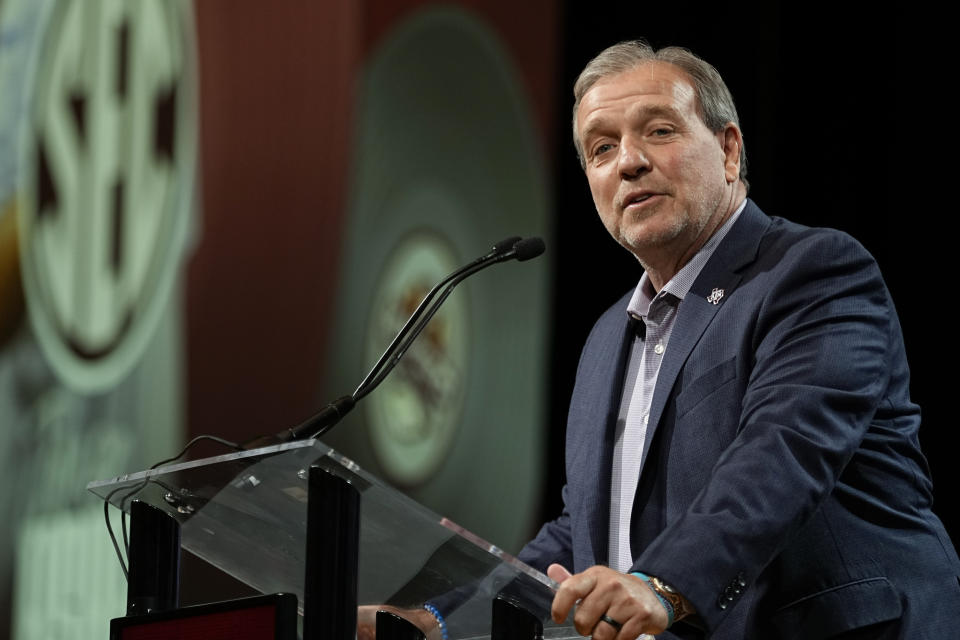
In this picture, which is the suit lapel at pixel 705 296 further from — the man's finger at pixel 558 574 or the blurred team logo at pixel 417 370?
the blurred team logo at pixel 417 370

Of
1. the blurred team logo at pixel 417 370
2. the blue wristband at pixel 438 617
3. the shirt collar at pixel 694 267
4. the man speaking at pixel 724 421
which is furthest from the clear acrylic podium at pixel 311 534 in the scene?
the blurred team logo at pixel 417 370

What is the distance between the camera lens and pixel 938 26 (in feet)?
15.4

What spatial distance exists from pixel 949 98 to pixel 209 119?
8.86 feet

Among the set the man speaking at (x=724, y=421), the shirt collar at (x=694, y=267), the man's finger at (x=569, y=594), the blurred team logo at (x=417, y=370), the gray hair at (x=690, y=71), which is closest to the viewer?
the man's finger at (x=569, y=594)

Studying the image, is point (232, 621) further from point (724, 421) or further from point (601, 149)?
point (601, 149)

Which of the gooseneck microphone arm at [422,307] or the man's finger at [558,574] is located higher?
the gooseneck microphone arm at [422,307]

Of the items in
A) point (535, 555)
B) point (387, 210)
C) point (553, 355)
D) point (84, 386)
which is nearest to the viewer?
point (535, 555)

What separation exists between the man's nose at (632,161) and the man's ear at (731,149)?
191 mm

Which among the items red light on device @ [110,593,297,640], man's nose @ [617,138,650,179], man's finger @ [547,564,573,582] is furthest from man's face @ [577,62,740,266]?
red light on device @ [110,593,297,640]

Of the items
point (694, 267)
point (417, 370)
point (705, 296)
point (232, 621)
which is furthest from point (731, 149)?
point (417, 370)

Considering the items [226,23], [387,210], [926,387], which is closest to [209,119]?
[226,23]

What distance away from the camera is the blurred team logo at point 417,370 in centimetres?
383

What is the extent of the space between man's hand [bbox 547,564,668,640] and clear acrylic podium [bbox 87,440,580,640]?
1.6 inches

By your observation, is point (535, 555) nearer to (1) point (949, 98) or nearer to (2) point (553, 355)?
(2) point (553, 355)
